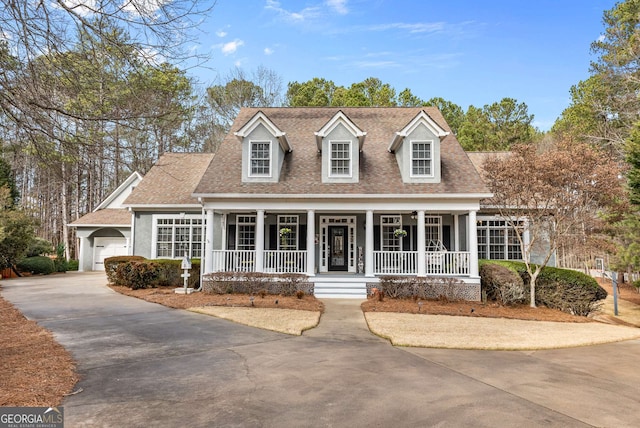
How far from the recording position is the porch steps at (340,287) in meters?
13.6

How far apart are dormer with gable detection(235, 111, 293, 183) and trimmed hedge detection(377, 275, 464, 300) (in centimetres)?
609

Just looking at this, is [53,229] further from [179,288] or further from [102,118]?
[102,118]

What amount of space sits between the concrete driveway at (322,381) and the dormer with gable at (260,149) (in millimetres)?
7136

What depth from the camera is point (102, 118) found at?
5.00m

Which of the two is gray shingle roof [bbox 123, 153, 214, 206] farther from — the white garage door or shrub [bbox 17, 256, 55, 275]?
shrub [bbox 17, 256, 55, 275]

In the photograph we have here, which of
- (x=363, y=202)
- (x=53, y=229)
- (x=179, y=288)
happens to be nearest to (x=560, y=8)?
(x=363, y=202)

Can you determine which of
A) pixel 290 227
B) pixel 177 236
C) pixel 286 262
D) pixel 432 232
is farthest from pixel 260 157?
pixel 432 232

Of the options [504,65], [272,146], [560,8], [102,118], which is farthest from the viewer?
[504,65]

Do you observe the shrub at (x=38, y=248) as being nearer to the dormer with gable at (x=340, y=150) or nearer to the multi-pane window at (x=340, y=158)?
the dormer with gable at (x=340, y=150)

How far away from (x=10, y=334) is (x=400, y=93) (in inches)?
1388

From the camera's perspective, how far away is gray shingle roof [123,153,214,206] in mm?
17828

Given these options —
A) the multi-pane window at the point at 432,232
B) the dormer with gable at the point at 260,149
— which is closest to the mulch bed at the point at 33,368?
the dormer with gable at the point at 260,149

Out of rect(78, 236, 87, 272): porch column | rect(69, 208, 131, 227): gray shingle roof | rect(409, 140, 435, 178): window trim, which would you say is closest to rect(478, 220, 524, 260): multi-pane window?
rect(409, 140, 435, 178): window trim

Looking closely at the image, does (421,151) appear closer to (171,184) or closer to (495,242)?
(495,242)
